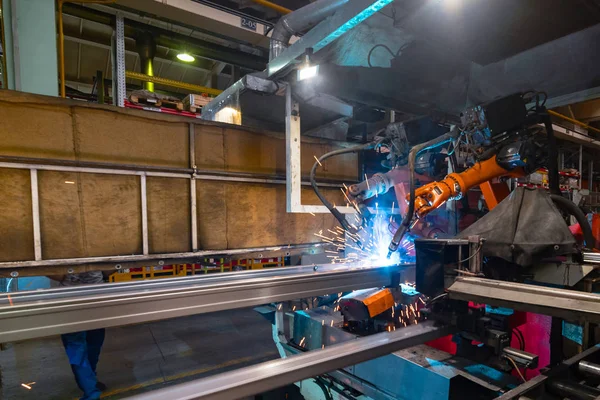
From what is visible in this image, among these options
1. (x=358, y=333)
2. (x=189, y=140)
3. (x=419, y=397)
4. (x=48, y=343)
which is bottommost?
(x=48, y=343)

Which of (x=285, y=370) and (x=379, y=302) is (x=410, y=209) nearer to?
(x=379, y=302)

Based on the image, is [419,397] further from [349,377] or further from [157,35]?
[157,35]

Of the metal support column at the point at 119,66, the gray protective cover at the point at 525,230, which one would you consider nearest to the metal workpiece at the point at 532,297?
the gray protective cover at the point at 525,230

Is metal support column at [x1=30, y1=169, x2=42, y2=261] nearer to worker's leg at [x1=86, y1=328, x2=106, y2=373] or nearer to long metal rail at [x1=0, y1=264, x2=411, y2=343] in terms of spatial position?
long metal rail at [x1=0, y1=264, x2=411, y2=343]

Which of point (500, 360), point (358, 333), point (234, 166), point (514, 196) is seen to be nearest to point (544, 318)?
point (500, 360)

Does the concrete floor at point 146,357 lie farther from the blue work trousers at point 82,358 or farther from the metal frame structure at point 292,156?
the metal frame structure at point 292,156

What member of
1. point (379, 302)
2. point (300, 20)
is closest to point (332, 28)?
point (300, 20)

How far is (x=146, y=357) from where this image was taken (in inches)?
183

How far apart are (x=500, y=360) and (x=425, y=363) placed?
0.41 metres

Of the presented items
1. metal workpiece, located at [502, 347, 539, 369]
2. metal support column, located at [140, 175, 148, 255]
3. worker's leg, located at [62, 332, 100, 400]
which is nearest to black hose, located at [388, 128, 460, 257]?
metal workpiece, located at [502, 347, 539, 369]

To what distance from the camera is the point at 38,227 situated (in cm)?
257

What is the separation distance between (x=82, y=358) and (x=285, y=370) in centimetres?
320

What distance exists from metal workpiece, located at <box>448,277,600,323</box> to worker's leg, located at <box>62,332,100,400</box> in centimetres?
363

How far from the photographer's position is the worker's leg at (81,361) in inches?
125
